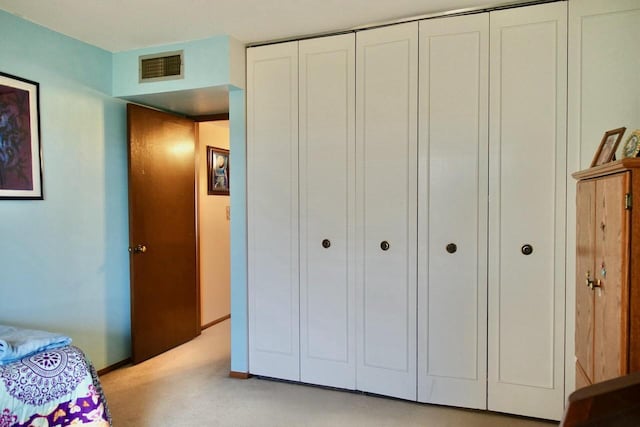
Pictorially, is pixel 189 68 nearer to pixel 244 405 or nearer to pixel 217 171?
pixel 217 171

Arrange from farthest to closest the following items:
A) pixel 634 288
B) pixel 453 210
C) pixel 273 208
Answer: pixel 273 208 < pixel 453 210 < pixel 634 288

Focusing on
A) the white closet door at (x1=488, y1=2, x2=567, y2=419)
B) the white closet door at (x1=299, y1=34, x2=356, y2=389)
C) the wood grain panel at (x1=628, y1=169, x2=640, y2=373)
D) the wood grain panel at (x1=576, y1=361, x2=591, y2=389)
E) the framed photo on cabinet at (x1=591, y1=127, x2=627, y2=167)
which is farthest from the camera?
the white closet door at (x1=299, y1=34, x2=356, y2=389)

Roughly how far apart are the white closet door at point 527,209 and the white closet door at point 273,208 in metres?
1.27

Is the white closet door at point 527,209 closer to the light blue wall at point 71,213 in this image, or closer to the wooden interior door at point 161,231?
the wooden interior door at point 161,231

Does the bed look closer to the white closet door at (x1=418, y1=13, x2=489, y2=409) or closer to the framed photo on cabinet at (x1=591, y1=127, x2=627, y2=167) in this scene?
the white closet door at (x1=418, y1=13, x2=489, y2=409)

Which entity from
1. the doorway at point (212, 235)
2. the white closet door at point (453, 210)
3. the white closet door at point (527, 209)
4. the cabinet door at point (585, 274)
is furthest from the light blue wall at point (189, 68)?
the cabinet door at point (585, 274)

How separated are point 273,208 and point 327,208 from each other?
40 cm

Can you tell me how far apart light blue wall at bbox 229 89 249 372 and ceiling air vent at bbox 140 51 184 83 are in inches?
16.5

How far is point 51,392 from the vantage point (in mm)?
1718

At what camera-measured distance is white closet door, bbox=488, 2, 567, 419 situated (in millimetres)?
2314

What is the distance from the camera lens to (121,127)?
128 inches

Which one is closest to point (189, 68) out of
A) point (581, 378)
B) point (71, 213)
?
point (71, 213)

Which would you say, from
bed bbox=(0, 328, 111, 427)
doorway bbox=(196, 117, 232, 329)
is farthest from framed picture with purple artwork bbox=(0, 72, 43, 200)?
doorway bbox=(196, 117, 232, 329)

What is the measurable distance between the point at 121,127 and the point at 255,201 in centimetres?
128
